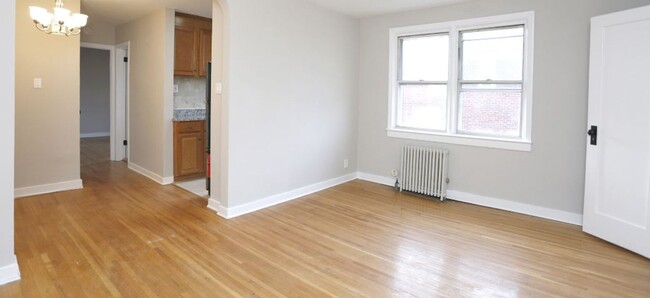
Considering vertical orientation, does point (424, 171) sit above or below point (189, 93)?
below

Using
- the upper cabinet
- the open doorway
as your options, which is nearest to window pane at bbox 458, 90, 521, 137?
the upper cabinet

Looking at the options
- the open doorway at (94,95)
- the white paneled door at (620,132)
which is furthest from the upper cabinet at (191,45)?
the open doorway at (94,95)

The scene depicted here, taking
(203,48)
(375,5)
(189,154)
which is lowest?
(189,154)

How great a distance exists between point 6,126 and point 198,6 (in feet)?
10.3

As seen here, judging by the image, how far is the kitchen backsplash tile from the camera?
578 cm

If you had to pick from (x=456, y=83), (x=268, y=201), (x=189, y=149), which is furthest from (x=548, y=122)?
(x=189, y=149)

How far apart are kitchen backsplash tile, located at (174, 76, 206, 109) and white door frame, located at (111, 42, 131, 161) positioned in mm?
1124

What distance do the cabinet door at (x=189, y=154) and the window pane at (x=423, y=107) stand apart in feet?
9.57

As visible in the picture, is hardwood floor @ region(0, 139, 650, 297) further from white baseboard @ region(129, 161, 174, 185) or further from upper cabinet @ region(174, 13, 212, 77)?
upper cabinet @ region(174, 13, 212, 77)

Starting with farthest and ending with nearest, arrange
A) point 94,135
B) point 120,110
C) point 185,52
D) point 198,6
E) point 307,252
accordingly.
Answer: point 94,135 < point 120,110 < point 185,52 < point 198,6 < point 307,252

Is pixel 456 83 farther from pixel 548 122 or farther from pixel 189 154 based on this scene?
pixel 189 154

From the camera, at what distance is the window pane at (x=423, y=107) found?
4887 millimetres

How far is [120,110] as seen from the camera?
6.72 metres

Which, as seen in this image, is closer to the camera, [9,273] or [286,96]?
[9,273]
